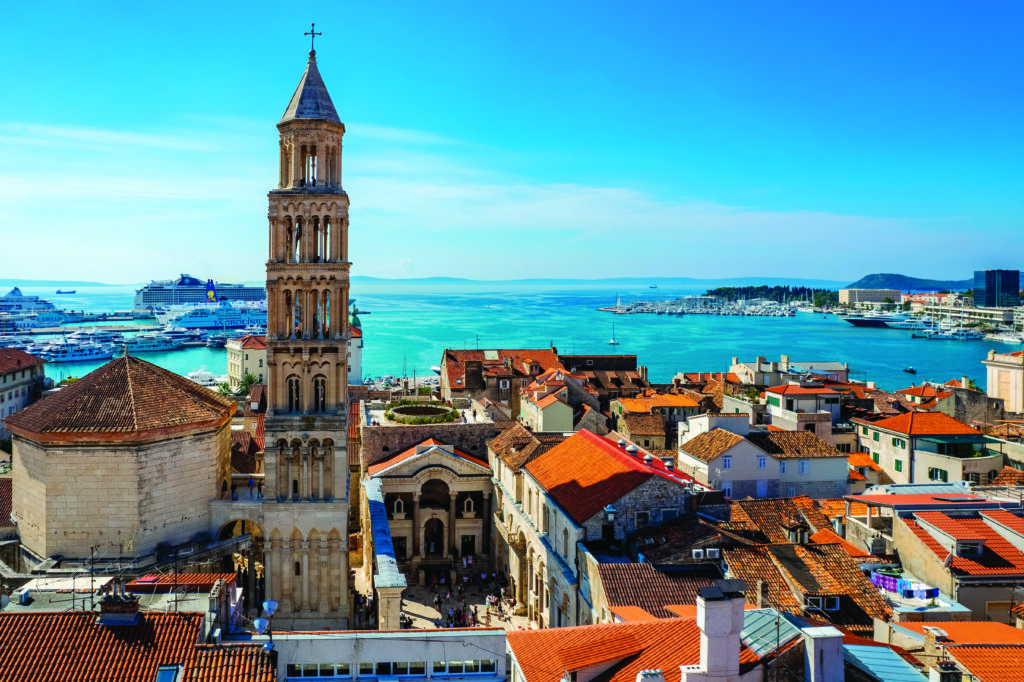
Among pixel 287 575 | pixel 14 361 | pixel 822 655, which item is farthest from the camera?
pixel 14 361

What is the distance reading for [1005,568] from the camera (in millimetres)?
24406

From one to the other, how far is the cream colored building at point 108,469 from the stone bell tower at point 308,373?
2.99 metres

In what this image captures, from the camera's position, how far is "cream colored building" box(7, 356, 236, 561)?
91.2 ft

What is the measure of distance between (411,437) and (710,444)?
15164 millimetres

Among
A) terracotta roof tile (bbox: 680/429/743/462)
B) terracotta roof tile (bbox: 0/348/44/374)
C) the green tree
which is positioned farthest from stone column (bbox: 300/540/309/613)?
the green tree

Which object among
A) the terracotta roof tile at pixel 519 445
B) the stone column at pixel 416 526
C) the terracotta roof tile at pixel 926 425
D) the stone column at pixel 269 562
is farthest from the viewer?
the terracotta roof tile at pixel 926 425

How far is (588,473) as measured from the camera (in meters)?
32.0

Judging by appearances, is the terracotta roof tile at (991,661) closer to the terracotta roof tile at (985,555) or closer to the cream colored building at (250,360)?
the terracotta roof tile at (985,555)

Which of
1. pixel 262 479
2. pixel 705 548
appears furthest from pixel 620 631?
pixel 262 479

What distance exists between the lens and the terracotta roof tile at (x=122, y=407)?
27766 millimetres

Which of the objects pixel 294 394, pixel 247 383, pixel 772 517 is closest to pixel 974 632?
pixel 772 517

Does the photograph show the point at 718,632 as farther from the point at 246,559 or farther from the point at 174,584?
the point at 246,559

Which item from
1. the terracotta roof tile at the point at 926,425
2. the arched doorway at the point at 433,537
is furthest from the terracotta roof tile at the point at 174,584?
the terracotta roof tile at the point at 926,425

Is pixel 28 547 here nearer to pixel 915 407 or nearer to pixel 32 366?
pixel 32 366
